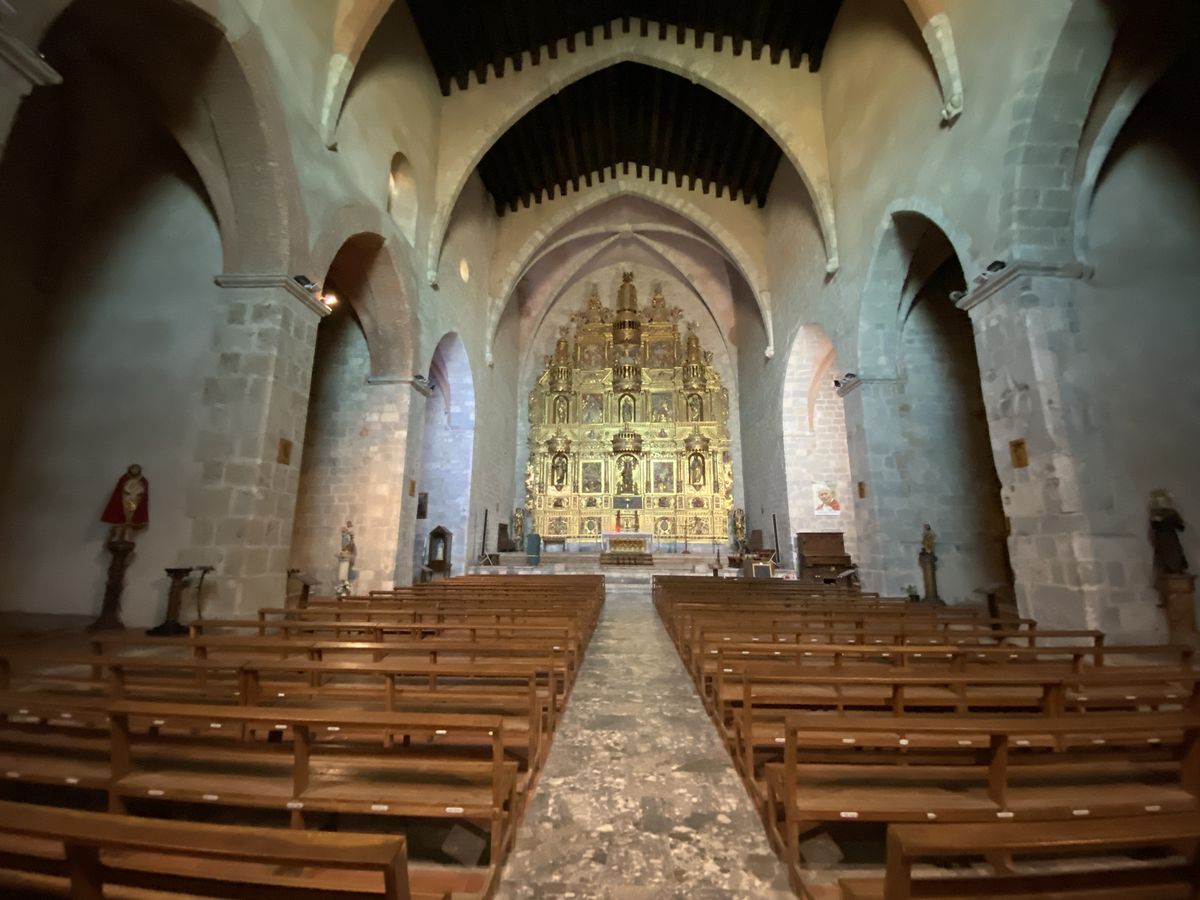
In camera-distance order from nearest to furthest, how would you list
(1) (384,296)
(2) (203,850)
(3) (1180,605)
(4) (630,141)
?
1. (2) (203,850)
2. (3) (1180,605)
3. (1) (384,296)
4. (4) (630,141)

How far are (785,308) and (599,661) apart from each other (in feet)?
36.2

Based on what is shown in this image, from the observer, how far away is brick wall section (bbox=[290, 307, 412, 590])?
363 inches

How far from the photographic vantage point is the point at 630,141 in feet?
46.6

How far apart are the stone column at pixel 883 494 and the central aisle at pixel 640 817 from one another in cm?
615

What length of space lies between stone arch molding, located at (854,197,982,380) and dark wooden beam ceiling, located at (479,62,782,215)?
18.8 ft

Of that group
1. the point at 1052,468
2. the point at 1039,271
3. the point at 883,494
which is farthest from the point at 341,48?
the point at 883,494

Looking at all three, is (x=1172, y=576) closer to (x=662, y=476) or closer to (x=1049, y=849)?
(x=1049, y=849)

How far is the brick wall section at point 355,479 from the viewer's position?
9.22 metres

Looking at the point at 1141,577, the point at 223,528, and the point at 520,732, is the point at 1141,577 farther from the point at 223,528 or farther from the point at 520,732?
the point at 223,528

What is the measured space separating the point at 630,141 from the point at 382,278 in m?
8.71

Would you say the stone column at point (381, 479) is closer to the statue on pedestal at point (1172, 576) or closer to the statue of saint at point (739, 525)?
the statue on pedestal at point (1172, 576)

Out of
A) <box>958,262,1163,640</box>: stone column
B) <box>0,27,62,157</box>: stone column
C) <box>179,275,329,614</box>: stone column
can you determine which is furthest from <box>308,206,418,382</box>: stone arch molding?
<box>958,262,1163,640</box>: stone column

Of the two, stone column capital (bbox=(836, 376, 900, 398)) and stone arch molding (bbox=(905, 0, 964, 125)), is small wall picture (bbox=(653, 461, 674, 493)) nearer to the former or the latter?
stone column capital (bbox=(836, 376, 900, 398))

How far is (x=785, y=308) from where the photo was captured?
43.4 feet
